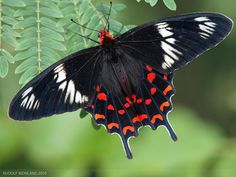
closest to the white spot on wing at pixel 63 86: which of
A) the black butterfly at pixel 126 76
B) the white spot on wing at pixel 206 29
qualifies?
the black butterfly at pixel 126 76

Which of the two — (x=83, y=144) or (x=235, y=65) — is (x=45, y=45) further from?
(x=235, y=65)

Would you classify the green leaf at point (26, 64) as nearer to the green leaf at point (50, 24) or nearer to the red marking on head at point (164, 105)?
the green leaf at point (50, 24)

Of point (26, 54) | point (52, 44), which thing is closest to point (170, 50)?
point (52, 44)

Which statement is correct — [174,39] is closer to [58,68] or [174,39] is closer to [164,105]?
[164,105]

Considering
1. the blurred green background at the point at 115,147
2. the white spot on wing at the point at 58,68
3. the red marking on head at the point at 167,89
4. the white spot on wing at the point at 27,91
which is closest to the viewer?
the white spot on wing at the point at 27,91

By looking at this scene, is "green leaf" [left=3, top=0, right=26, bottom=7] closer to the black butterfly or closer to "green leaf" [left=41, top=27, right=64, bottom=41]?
"green leaf" [left=41, top=27, right=64, bottom=41]
